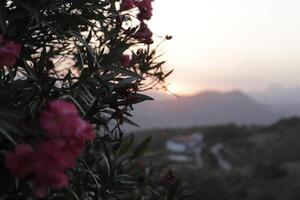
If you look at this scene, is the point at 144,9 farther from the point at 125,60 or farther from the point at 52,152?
the point at 52,152

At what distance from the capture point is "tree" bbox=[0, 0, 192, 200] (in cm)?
144

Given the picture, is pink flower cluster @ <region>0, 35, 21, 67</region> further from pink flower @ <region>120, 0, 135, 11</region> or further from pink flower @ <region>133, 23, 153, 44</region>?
pink flower @ <region>120, 0, 135, 11</region>

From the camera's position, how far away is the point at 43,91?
1971mm

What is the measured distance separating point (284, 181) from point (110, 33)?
20.0 meters

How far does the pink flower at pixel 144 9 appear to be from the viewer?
270 cm

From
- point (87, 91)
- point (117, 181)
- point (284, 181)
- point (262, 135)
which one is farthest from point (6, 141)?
point (262, 135)

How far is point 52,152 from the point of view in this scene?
1415 millimetres

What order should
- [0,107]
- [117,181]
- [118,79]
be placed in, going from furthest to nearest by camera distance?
[117,181], [118,79], [0,107]

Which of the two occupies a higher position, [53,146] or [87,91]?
[87,91]

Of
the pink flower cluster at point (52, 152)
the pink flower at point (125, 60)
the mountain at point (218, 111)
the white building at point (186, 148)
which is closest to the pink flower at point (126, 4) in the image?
the pink flower at point (125, 60)

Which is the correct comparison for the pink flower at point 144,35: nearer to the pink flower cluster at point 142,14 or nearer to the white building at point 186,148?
the pink flower cluster at point 142,14

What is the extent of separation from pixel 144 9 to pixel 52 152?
1.39 meters

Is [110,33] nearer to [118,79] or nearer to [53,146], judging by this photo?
[118,79]

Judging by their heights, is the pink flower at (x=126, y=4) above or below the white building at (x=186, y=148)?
above
